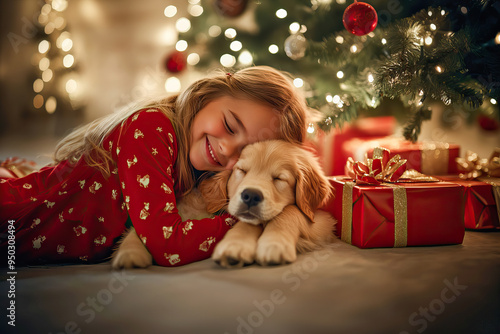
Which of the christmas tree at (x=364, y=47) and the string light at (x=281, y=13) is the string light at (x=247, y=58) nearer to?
the christmas tree at (x=364, y=47)

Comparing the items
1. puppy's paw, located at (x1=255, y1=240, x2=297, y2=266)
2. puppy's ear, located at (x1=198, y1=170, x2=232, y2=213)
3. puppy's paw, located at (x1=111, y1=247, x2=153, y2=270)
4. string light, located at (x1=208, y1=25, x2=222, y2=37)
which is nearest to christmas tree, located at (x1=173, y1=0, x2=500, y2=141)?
string light, located at (x1=208, y1=25, x2=222, y2=37)

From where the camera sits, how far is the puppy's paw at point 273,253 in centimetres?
122

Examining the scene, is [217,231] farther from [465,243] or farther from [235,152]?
[465,243]

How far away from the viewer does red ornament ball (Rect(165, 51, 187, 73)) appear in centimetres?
343

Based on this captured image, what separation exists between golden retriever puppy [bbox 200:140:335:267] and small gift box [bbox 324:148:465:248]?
124 millimetres

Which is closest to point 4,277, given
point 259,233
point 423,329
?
point 259,233

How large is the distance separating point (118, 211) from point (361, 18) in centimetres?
141

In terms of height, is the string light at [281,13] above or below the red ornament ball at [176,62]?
above

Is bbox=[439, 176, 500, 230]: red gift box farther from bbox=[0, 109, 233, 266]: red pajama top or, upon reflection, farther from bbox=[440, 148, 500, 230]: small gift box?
bbox=[0, 109, 233, 266]: red pajama top

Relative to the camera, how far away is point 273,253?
4.01 feet

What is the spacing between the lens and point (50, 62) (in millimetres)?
4363

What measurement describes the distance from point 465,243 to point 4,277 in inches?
73.4

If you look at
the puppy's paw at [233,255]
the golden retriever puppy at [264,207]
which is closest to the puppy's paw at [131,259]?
the golden retriever puppy at [264,207]

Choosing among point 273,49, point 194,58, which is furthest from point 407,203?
point 194,58
